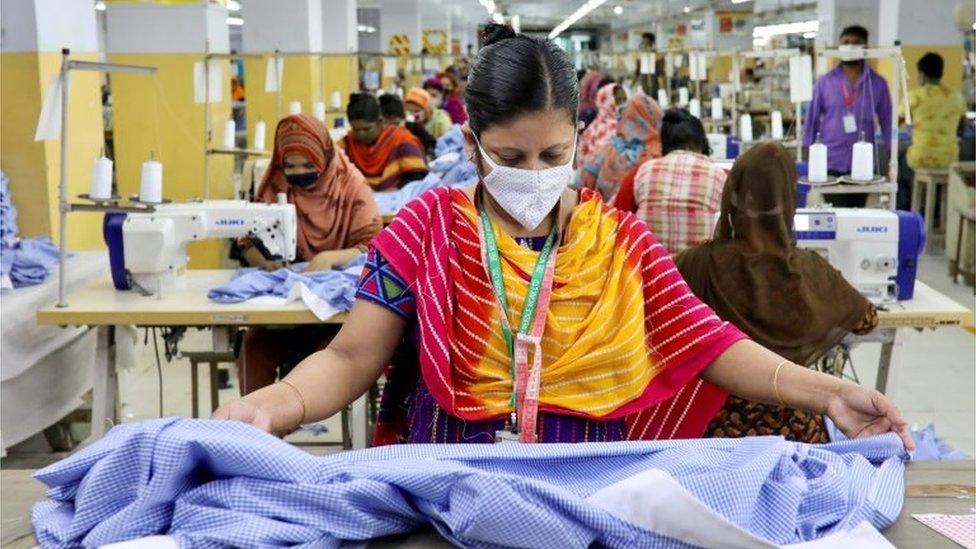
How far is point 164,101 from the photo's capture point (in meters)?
7.77

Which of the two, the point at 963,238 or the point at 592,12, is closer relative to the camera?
the point at 963,238

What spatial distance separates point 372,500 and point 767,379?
0.71 m

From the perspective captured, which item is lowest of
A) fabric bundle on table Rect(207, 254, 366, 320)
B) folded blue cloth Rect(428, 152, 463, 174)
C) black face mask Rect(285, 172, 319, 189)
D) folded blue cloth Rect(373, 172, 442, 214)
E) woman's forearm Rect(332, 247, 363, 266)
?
fabric bundle on table Rect(207, 254, 366, 320)

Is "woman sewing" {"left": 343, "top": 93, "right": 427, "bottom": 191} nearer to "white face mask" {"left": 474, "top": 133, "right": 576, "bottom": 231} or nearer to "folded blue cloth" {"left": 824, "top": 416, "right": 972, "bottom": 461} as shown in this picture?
"folded blue cloth" {"left": 824, "top": 416, "right": 972, "bottom": 461}

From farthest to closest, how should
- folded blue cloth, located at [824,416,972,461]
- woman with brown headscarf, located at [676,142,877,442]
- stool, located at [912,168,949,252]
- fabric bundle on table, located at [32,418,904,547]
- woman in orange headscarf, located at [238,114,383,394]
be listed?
1. stool, located at [912,168,949,252]
2. woman in orange headscarf, located at [238,114,383,394]
3. woman with brown headscarf, located at [676,142,877,442]
4. folded blue cloth, located at [824,416,972,461]
5. fabric bundle on table, located at [32,418,904,547]

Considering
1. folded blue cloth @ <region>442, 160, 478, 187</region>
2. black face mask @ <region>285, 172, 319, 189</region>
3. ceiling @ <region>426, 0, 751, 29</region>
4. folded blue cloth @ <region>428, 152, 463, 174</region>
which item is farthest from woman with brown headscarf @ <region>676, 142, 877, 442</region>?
ceiling @ <region>426, 0, 751, 29</region>

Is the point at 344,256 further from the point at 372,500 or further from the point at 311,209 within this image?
the point at 372,500

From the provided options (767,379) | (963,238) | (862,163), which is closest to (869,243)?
(862,163)

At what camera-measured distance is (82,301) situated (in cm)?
380

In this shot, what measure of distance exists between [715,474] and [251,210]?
2814 mm

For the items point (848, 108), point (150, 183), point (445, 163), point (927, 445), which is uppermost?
point (848, 108)

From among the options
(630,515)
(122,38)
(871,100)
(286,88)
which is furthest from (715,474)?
(286,88)

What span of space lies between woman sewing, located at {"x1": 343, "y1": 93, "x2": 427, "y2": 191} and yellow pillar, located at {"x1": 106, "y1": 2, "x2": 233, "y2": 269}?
141 cm

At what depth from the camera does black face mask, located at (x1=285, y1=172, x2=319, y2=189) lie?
4.38 m
